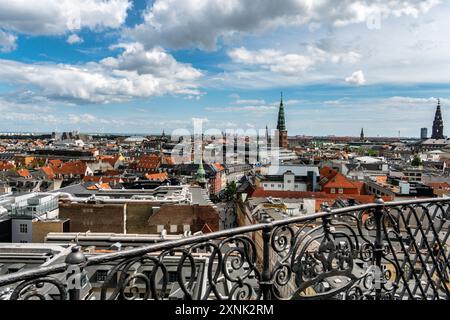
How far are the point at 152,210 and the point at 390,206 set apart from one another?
910 inches

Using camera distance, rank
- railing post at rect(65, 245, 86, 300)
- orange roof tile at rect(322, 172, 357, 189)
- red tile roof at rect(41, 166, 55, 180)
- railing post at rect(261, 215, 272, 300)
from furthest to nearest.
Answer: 1. red tile roof at rect(41, 166, 55, 180)
2. orange roof tile at rect(322, 172, 357, 189)
3. railing post at rect(261, 215, 272, 300)
4. railing post at rect(65, 245, 86, 300)

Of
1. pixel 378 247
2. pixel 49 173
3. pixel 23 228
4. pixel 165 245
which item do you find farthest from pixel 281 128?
pixel 165 245

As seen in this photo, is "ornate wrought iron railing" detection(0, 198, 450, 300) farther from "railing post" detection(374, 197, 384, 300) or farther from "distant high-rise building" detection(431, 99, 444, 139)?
"distant high-rise building" detection(431, 99, 444, 139)

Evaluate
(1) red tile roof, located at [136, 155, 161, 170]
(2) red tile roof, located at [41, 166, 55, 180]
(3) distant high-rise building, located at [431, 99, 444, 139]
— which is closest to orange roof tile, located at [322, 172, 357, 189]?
(1) red tile roof, located at [136, 155, 161, 170]

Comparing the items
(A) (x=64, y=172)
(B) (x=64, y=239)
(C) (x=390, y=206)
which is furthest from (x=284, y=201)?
(A) (x=64, y=172)

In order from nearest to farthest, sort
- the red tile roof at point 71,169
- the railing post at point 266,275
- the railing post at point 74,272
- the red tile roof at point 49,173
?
the railing post at point 74,272
the railing post at point 266,275
the red tile roof at point 49,173
the red tile roof at point 71,169

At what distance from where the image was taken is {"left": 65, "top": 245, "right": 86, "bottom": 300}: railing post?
2029 millimetres

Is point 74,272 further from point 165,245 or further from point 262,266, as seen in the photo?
point 262,266

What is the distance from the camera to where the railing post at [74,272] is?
2029mm

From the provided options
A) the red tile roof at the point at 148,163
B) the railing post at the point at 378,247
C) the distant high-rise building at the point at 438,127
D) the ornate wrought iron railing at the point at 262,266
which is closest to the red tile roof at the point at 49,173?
the red tile roof at the point at 148,163

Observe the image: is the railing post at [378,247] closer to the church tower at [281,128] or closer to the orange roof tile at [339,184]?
the orange roof tile at [339,184]
